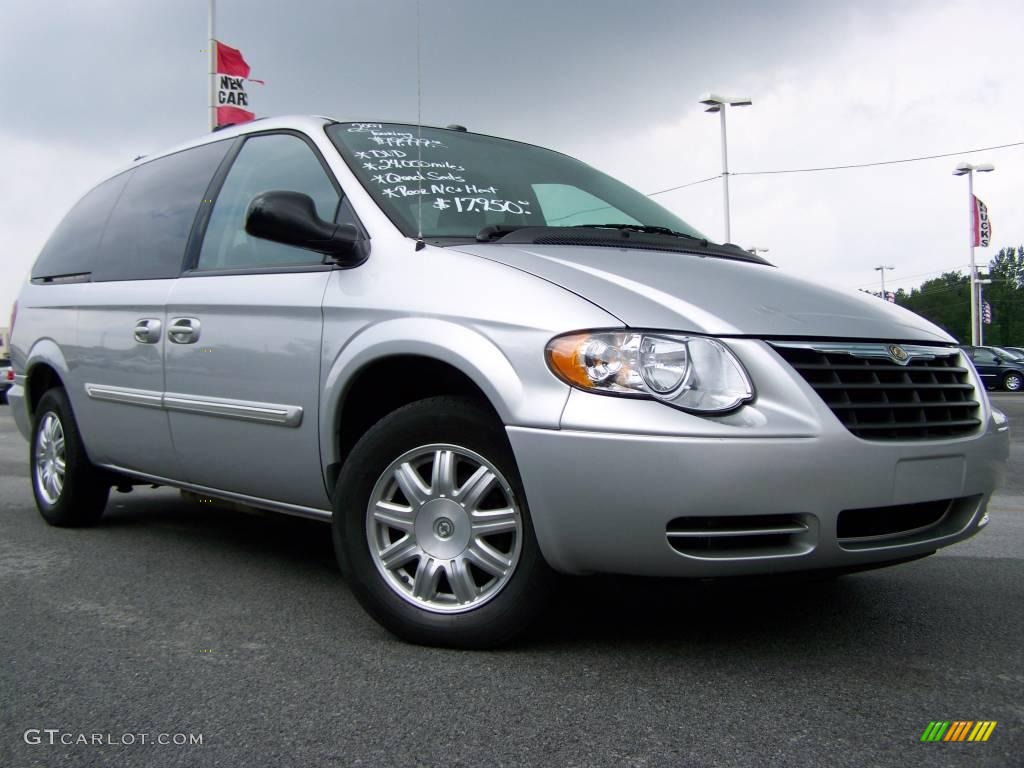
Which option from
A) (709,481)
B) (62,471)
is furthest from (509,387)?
(62,471)

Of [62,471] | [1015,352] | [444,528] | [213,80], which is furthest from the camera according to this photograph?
[1015,352]

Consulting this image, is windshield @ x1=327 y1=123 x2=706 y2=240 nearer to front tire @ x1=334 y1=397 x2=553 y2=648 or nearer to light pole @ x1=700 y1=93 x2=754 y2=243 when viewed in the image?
front tire @ x1=334 y1=397 x2=553 y2=648

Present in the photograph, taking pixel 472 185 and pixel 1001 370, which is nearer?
pixel 472 185

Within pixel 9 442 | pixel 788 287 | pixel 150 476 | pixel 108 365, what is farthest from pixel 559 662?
pixel 9 442

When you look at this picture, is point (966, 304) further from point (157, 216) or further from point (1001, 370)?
point (157, 216)

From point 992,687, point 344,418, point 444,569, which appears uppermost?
point 344,418

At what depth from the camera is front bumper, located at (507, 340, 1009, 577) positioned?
8.02 feet

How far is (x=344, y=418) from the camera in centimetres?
324

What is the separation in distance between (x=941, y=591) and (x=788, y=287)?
4.32 ft

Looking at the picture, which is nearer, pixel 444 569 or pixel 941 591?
pixel 444 569

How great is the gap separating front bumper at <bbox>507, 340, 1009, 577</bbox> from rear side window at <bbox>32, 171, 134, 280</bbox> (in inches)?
125

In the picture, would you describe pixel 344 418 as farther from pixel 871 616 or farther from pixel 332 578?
pixel 871 616

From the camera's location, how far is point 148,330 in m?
4.06

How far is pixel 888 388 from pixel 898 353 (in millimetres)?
160
